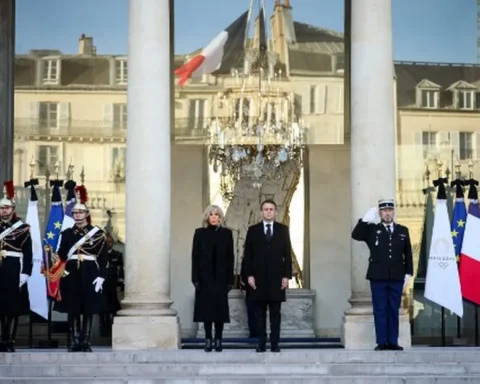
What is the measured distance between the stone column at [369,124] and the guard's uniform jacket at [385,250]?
0.76 m

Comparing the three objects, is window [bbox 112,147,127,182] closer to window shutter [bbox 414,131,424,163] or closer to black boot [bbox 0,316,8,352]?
black boot [bbox 0,316,8,352]

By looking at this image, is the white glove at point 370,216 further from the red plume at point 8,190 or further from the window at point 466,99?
the window at point 466,99

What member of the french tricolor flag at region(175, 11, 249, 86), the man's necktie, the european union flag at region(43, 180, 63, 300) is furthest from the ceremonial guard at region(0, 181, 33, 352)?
the french tricolor flag at region(175, 11, 249, 86)

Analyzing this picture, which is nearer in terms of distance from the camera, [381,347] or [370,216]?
[381,347]

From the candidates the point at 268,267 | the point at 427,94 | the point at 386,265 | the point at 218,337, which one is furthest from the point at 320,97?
the point at 218,337

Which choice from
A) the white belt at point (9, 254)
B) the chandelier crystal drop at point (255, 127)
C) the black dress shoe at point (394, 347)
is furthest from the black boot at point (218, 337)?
the chandelier crystal drop at point (255, 127)

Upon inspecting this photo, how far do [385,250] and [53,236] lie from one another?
5.62m

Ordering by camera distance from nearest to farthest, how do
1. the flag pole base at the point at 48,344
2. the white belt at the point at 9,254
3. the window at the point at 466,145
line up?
the white belt at the point at 9,254 < the flag pole base at the point at 48,344 < the window at the point at 466,145

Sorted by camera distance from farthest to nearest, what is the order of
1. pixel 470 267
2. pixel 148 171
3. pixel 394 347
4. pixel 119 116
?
pixel 119 116 < pixel 470 267 < pixel 148 171 < pixel 394 347

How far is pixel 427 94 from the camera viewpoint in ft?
80.8

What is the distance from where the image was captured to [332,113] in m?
24.8

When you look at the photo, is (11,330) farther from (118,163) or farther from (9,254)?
(118,163)

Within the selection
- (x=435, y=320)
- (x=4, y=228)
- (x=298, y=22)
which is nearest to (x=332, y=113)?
(x=298, y=22)

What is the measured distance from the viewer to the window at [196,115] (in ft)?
81.1
